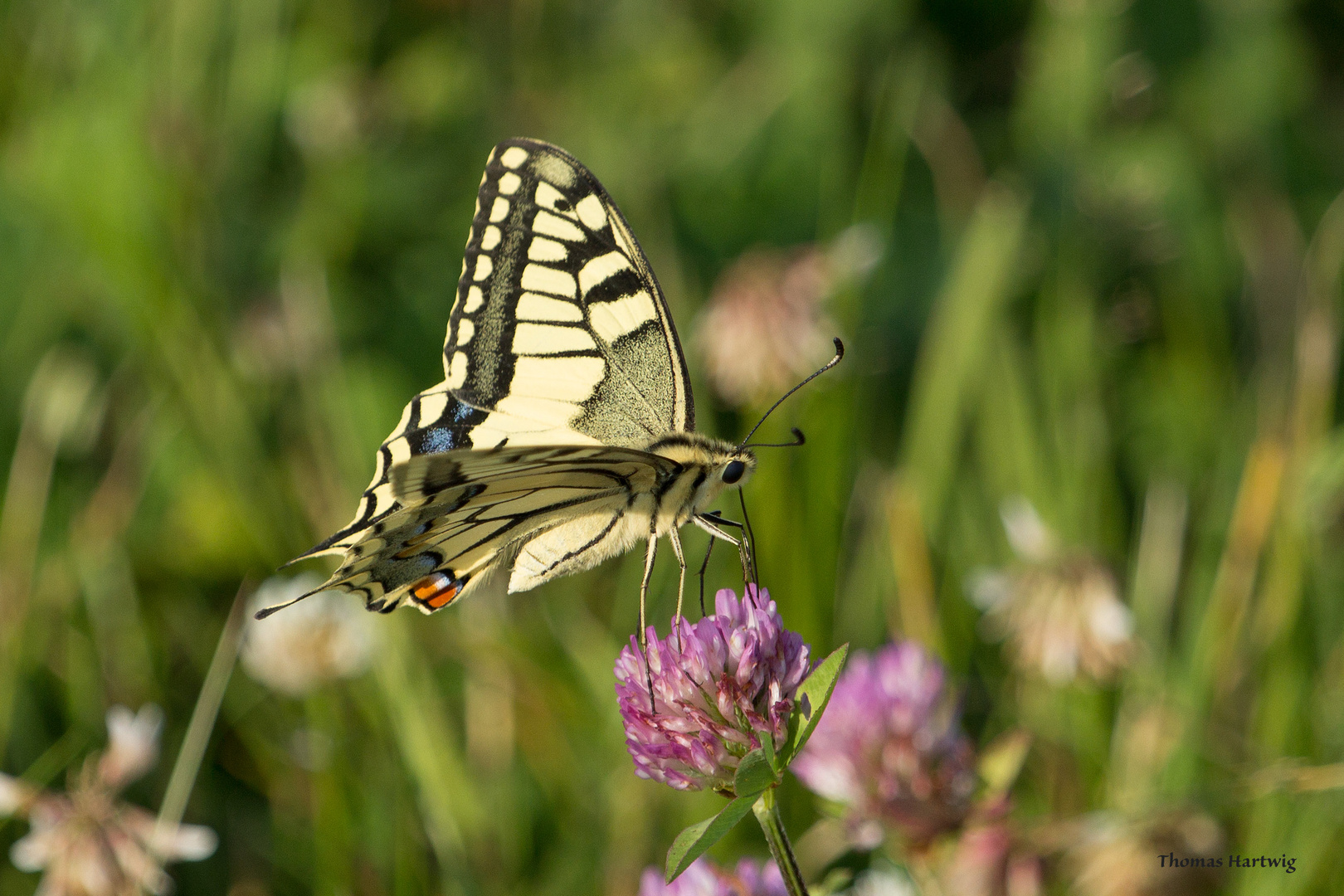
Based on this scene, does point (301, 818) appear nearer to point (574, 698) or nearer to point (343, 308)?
point (574, 698)

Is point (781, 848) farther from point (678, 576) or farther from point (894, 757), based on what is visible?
point (678, 576)

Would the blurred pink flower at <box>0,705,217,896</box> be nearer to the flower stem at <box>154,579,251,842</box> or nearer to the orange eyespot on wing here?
the flower stem at <box>154,579,251,842</box>


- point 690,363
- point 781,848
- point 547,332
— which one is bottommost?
point 781,848

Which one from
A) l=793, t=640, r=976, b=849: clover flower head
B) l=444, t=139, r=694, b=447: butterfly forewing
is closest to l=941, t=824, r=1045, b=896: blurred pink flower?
l=793, t=640, r=976, b=849: clover flower head

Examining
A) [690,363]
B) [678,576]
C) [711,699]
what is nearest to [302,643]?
[678,576]

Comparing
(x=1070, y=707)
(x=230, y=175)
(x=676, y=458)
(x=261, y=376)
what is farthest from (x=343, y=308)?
Result: (x=1070, y=707)

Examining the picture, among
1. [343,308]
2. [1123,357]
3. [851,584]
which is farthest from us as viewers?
[343,308]
